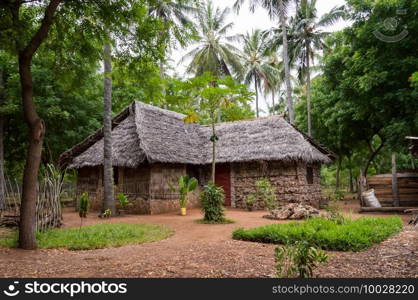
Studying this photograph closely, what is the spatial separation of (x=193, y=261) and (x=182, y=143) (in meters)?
11.4

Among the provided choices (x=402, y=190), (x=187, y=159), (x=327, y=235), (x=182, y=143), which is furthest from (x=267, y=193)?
(x=327, y=235)

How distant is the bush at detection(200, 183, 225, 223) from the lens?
1052 cm

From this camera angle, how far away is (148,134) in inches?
587

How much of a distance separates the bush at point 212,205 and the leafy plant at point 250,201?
4170 millimetres

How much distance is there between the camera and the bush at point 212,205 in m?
10.5

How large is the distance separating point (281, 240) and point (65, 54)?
7.08 meters

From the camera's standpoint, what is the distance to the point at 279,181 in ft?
48.8

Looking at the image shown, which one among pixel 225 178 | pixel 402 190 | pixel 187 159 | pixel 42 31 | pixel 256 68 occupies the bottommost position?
pixel 402 190

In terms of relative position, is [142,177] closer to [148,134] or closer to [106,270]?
[148,134]

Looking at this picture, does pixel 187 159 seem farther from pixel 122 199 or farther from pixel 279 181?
pixel 279 181

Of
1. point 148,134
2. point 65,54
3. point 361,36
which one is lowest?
point 148,134

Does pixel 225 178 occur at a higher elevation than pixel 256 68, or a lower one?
lower

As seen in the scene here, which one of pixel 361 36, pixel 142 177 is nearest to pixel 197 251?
pixel 142 177

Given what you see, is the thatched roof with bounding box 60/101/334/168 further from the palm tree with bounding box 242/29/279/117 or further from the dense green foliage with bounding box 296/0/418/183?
the palm tree with bounding box 242/29/279/117
